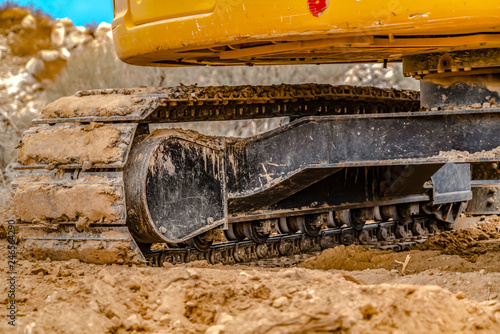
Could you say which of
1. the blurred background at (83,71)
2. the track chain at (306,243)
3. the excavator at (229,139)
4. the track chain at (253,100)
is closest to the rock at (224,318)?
the excavator at (229,139)

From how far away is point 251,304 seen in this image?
3.05m

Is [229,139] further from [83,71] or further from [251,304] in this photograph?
[83,71]

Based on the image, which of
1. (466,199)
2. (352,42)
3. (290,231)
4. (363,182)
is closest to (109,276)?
(352,42)

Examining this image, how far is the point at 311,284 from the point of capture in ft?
10.4

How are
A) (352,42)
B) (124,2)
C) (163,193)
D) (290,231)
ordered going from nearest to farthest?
(352,42) → (163,193) → (124,2) → (290,231)

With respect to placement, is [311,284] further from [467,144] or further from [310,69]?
[310,69]

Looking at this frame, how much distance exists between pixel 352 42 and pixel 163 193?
4.80 feet

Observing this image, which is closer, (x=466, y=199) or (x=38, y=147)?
(x=38, y=147)

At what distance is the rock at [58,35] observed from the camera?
13602 millimetres

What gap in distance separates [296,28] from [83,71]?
32.0 feet

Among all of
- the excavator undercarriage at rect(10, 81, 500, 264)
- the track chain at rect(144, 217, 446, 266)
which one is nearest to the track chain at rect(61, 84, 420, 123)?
the excavator undercarriage at rect(10, 81, 500, 264)

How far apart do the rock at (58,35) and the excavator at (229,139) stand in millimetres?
8735

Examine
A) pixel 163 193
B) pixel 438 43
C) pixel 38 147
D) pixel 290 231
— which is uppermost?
pixel 438 43

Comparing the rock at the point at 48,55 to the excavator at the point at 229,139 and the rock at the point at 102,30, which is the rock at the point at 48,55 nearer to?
the rock at the point at 102,30
